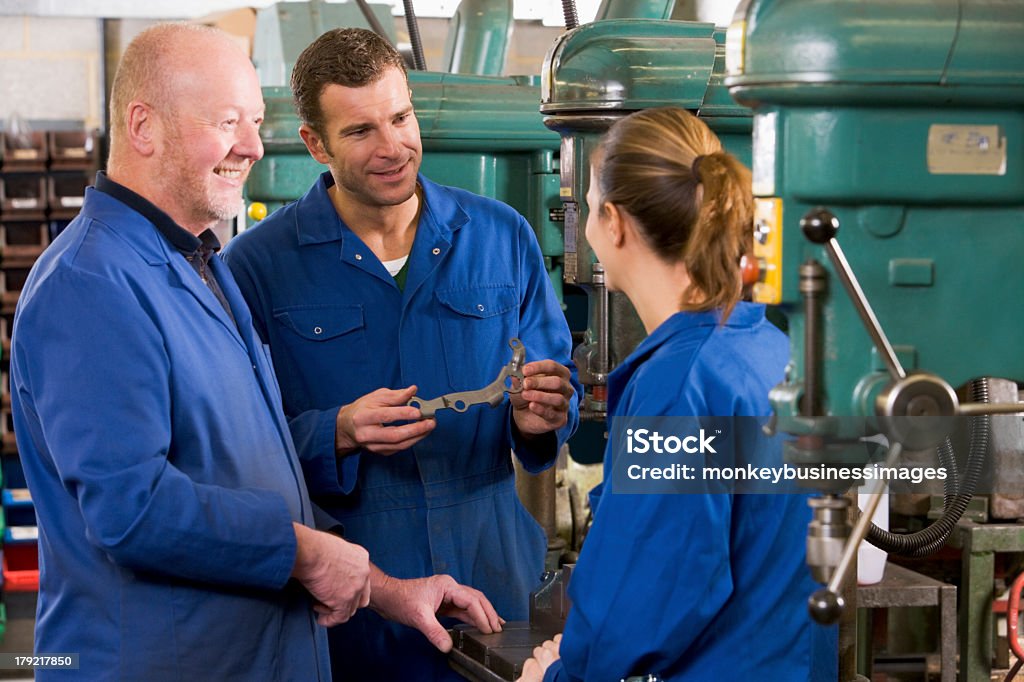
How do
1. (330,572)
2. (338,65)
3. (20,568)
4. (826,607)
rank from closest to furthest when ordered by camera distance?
(826,607) → (330,572) → (338,65) → (20,568)

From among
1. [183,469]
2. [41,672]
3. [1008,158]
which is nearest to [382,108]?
[183,469]

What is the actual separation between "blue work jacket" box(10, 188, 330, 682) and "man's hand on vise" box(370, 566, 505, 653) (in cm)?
22

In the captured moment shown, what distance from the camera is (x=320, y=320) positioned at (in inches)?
88.8

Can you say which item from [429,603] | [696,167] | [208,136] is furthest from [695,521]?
[208,136]

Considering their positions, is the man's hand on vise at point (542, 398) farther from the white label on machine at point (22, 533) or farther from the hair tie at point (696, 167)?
the white label on machine at point (22, 533)

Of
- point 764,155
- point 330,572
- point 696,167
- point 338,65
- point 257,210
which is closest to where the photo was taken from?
point 764,155

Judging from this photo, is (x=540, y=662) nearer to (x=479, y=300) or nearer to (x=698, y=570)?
(x=698, y=570)

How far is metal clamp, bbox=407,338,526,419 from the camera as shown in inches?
81.9

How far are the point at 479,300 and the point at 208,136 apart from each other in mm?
683

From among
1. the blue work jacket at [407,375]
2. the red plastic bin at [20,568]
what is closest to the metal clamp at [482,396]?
the blue work jacket at [407,375]

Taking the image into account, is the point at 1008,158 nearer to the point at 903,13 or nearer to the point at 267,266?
the point at 903,13

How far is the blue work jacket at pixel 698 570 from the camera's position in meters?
1.36

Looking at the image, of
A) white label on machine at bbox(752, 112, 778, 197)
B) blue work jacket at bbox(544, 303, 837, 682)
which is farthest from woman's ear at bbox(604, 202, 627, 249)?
white label on machine at bbox(752, 112, 778, 197)

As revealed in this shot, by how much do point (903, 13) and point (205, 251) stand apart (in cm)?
114
